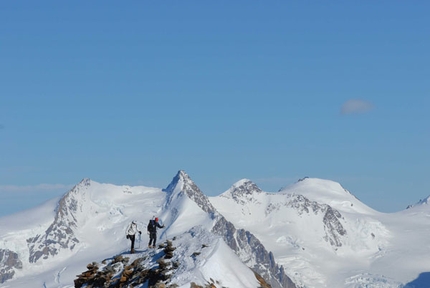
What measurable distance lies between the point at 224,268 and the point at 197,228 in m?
7.27

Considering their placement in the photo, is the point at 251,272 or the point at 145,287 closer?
the point at 145,287

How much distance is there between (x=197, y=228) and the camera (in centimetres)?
4831

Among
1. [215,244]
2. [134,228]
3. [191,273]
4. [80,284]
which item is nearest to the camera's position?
[191,273]

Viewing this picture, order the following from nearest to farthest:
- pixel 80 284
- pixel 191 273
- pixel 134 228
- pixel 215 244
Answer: pixel 191 273
pixel 215 244
pixel 80 284
pixel 134 228

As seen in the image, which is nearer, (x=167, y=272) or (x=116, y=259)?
(x=167, y=272)

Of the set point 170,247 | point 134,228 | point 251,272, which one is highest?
point 134,228

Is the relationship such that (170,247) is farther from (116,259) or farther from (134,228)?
(134,228)

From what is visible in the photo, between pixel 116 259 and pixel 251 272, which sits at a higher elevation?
pixel 116 259

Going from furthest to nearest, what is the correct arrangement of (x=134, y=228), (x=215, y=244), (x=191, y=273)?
(x=134, y=228) → (x=215, y=244) → (x=191, y=273)

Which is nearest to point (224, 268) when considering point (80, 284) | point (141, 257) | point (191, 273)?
point (191, 273)

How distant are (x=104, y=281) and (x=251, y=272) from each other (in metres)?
8.15

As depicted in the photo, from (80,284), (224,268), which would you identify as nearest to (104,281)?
(80,284)

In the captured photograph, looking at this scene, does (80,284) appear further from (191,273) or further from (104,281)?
(191,273)

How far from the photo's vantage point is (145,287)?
41.5m
